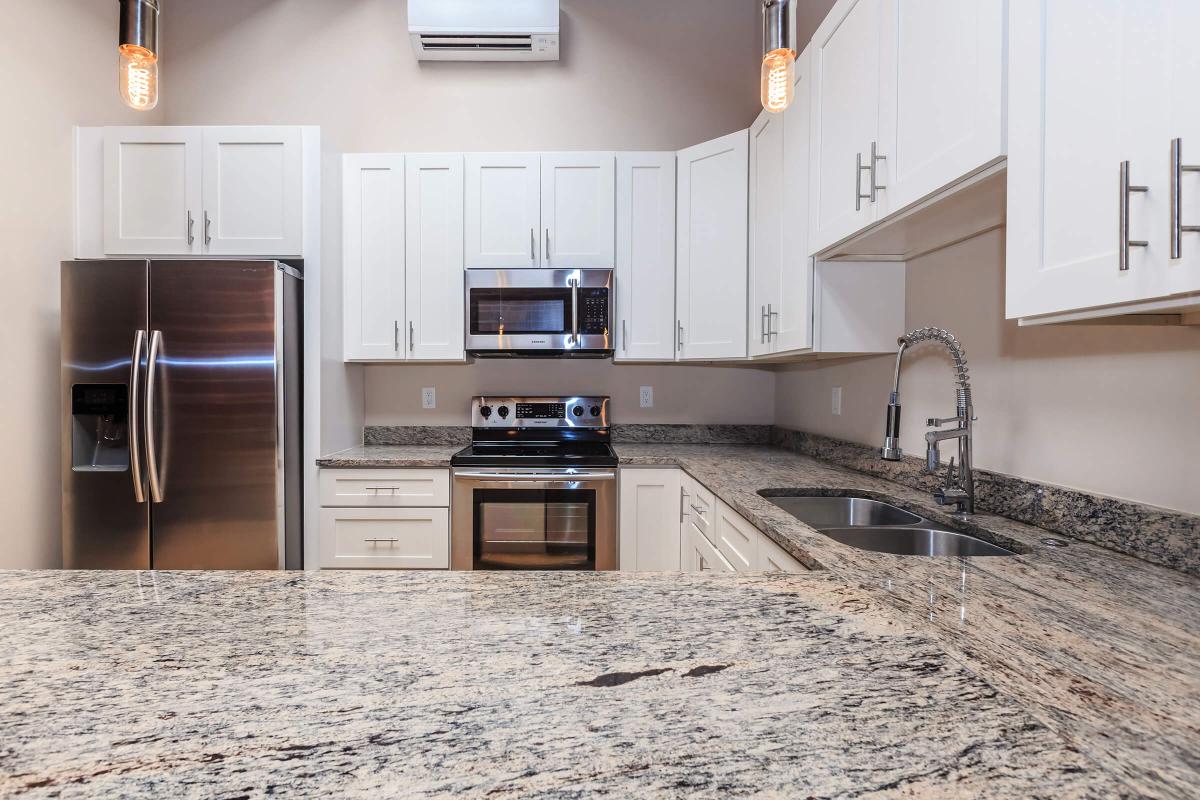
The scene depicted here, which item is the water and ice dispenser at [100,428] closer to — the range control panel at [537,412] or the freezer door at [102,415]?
the freezer door at [102,415]

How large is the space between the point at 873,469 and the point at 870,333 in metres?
0.49

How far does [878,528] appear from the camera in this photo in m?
1.52

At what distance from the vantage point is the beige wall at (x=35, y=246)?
88.0 inches

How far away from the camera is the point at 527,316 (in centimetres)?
280

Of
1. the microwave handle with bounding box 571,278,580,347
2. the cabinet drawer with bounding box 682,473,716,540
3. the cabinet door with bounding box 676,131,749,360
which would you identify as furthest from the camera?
the microwave handle with bounding box 571,278,580,347

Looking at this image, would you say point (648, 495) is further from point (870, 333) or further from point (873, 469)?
point (870, 333)

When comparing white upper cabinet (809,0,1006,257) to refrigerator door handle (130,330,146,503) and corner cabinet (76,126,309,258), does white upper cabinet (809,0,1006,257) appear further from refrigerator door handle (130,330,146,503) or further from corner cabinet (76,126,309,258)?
refrigerator door handle (130,330,146,503)

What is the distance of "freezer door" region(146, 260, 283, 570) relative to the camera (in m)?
2.28

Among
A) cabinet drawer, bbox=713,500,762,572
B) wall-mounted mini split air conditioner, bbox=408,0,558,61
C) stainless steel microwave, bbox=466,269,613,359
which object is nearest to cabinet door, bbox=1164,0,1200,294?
cabinet drawer, bbox=713,500,762,572

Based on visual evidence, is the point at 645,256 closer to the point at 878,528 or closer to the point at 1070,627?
the point at 878,528

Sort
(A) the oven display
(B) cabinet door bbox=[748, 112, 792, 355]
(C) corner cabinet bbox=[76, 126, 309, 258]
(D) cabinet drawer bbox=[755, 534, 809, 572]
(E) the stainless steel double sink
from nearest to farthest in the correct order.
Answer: (D) cabinet drawer bbox=[755, 534, 809, 572] → (E) the stainless steel double sink → (B) cabinet door bbox=[748, 112, 792, 355] → (C) corner cabinet bbox=[76, 126, 309, 258] → (A) the oven display

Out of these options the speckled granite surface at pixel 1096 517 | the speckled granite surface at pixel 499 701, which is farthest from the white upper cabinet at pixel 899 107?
the speckled granite surface at pixel 499 701

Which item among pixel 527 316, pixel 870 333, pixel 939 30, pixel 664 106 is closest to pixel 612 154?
pixel 664 106

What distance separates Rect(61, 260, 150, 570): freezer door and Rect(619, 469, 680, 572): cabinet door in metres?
1.93
